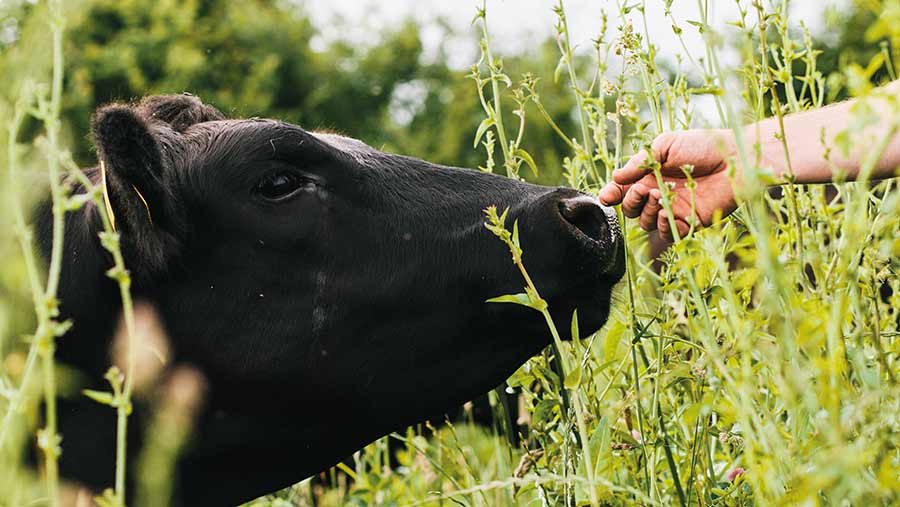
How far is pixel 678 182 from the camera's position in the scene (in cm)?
263

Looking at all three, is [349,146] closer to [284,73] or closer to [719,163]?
[719,163]

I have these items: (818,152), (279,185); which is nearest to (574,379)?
(818,152)

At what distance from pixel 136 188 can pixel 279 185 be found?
1.16 ft

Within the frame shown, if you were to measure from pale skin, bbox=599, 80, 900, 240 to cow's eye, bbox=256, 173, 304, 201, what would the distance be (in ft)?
2.56

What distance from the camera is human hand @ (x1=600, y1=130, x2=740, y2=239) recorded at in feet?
7.70

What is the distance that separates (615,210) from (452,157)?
21.0 m

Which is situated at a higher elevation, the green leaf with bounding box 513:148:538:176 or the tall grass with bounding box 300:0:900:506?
the green leaf with bounding box 513:148:538:176

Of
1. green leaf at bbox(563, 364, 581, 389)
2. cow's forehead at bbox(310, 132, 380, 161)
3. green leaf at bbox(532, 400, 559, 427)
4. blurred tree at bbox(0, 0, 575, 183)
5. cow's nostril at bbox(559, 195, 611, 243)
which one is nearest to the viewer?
green leaf at bbox(563, 364, 581, 389)

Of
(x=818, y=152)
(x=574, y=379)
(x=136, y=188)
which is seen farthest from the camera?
(x=136, y=188)

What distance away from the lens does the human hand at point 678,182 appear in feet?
7.70

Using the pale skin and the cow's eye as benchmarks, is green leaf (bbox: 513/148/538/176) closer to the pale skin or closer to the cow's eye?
the pale skin

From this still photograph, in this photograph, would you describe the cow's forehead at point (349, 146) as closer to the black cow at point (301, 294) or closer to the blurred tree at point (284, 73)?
the black cow at point (301, 294)

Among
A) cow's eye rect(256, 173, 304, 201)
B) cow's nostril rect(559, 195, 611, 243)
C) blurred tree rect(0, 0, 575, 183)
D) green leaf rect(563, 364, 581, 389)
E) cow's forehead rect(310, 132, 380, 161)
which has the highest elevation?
blurred tree rect(0, 0, 575, 183)

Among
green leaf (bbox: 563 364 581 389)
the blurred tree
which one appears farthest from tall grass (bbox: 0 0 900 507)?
the blurred tree
